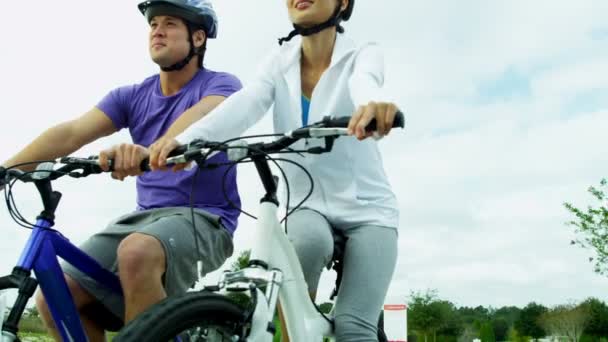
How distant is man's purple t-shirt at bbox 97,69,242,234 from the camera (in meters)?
3.65

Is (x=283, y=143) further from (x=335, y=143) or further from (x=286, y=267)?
(x=335, y=143)

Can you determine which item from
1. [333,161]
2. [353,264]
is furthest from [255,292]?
[333,161]

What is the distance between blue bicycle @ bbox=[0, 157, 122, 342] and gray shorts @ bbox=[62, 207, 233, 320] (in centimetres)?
13

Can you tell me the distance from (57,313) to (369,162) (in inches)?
65.2

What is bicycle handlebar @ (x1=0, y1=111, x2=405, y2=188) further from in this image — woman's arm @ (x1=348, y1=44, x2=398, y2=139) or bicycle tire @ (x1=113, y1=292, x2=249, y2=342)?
bicycle tire @ (x1=113, y1=292, x2=249, y2=342)

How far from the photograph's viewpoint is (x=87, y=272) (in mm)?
3473

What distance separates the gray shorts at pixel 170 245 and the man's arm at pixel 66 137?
0.57 metres

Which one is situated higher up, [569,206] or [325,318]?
[569,206]

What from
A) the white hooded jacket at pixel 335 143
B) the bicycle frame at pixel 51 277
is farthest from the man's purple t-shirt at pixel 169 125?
the bicycle frame at pixel 51 277

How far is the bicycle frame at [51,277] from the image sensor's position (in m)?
2.86

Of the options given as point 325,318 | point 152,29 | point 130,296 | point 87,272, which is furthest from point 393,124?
point 152,29

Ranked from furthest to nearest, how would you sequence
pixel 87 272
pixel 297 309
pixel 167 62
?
1. pixel 167 62
2. pixel 87 272
3. pixel 297 309

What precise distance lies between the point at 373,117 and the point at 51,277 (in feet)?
5.54

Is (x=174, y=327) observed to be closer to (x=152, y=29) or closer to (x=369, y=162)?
(x=369, y=162)
